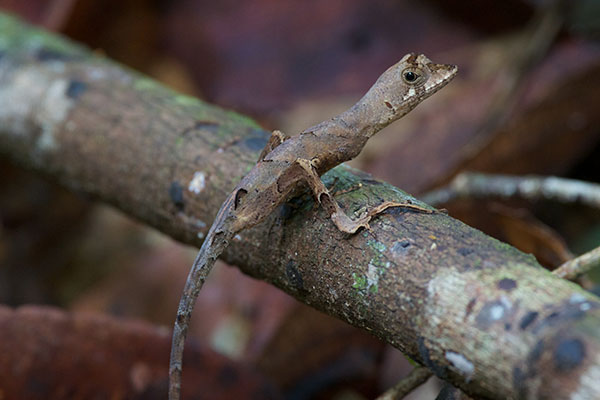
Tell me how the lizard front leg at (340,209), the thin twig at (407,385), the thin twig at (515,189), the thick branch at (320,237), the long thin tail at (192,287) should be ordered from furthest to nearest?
the thin twig at (515,189) < the long thin tail at (192,287) < the thin twig at (407,385) < the lizard front leg at (340,209) < the thick branch at (320,237)

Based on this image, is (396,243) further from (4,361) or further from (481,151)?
(481,151)

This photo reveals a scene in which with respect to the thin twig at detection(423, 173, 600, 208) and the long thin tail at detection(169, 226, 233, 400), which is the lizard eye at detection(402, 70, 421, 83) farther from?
the long thin tail at detection(169, 226, 233, 400)

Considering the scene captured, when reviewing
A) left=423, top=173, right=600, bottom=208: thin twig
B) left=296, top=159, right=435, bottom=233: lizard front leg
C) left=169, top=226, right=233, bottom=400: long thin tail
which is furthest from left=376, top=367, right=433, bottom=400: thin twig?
left=423, top=173, right=600, bottom=208: thin twig

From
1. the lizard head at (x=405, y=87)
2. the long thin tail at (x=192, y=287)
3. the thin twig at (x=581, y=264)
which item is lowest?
the long thin tail at (x=192, y=287)

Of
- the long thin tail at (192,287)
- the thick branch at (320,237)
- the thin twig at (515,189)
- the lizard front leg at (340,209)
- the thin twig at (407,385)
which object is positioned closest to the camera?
the thick branch at (320,237)

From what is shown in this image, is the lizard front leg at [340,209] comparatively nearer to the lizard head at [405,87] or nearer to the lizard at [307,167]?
the lizard at [307,167]

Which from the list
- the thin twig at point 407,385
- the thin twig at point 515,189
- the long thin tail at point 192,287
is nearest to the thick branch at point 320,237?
the long thin tail at point 192,287

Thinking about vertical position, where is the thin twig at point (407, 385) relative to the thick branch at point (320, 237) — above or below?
below

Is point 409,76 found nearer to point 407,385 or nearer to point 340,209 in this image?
point 340,209
